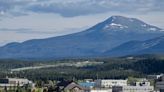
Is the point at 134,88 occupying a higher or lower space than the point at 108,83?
higher

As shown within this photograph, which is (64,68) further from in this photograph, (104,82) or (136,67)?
(104,82)

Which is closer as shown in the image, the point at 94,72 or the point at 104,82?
the point at 104,82

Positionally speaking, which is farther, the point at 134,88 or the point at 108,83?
the point at 108,83

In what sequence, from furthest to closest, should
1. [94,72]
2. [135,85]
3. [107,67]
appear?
[107,67] < [94,72] < [135,85]

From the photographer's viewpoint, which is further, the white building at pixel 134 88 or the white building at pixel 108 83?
the white building at pixel 108 83

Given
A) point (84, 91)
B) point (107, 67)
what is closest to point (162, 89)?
point (84, 91)

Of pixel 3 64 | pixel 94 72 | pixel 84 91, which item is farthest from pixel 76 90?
pixel 3 64

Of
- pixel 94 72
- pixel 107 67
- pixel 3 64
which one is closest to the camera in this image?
pixel 94 72

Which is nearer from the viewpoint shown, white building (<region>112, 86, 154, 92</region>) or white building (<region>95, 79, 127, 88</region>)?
white building (<region>112, 86, 154, 92</region>)

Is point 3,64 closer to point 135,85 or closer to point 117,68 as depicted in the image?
point 117,68
